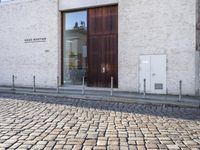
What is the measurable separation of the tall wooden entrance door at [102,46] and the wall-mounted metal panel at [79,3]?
15.1 inches

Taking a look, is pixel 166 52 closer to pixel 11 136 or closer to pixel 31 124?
pixel 31 124

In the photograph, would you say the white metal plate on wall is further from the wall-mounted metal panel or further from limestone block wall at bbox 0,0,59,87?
limestone block wall at bbox 0,0,59,87

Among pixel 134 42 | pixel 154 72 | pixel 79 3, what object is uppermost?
pixel 79 3

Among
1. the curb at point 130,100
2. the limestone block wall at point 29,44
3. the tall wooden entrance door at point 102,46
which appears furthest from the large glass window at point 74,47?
the curb at point 130,100

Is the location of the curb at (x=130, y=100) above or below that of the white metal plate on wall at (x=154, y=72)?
below

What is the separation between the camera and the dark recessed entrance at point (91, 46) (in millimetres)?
20578

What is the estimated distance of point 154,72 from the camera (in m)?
19.0

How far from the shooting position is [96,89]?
2080cm

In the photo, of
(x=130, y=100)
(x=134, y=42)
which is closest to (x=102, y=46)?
(x=134, y=42)

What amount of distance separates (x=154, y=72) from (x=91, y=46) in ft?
16.0

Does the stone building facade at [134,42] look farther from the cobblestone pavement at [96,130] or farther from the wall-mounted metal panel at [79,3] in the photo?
the cobblestone pavement at [96,130]

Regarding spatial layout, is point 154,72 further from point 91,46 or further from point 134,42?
point 91,46

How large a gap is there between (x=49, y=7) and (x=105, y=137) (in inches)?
672

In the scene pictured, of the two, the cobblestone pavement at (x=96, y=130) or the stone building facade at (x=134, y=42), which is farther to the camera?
the stone building facade at (x=134, y=42)
